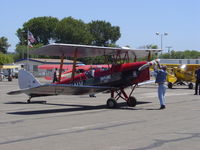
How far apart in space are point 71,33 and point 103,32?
1809 cm

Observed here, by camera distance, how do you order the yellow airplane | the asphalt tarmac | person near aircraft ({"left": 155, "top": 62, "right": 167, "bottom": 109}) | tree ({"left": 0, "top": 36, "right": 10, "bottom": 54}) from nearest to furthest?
the asphalt tarmac < person near aircraft ({"left": 155, "top": 62, "right": 167, "bottom": 109}) < the yellow airplane < tree ({"left": 0, "top": 36, "right": 10, "bottom": 54})

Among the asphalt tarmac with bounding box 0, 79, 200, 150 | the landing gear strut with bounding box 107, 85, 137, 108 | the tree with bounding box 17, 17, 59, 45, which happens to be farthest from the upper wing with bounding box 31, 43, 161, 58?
the tree with bounding box 17, 17, 59, 45

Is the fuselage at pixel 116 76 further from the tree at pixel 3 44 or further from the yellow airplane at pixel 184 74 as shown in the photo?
the tree at pixel 3 44

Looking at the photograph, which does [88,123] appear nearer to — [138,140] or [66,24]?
[138,140]

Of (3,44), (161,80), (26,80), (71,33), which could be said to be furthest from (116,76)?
(3,44)

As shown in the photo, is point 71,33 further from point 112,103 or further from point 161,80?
point 161,80

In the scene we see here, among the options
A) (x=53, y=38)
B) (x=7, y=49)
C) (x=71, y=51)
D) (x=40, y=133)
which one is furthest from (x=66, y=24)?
(x=40, y=133)

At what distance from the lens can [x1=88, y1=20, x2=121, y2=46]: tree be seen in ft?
427

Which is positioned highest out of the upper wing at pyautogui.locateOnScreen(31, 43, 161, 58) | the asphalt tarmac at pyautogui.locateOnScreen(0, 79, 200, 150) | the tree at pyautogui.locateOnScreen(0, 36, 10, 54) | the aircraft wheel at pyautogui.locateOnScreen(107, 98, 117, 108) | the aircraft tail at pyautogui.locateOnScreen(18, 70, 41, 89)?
the tree at pyautogui.locateOnScreen(0, 36, 10, 54)

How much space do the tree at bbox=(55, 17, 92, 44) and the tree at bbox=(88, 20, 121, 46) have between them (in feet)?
36.1

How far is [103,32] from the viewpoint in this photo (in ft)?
428

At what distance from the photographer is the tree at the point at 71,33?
11544 centimetres

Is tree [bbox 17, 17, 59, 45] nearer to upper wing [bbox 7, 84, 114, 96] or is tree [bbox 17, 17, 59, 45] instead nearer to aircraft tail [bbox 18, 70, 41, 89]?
aircraft tail [bbox 18, 70, 41, 89]

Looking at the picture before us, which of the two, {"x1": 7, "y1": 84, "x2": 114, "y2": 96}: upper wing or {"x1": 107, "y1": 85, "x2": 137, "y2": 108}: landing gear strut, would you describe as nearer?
{"x1": 7, "y1": 84, "x2": 114, "y2": 96}: upper wing
